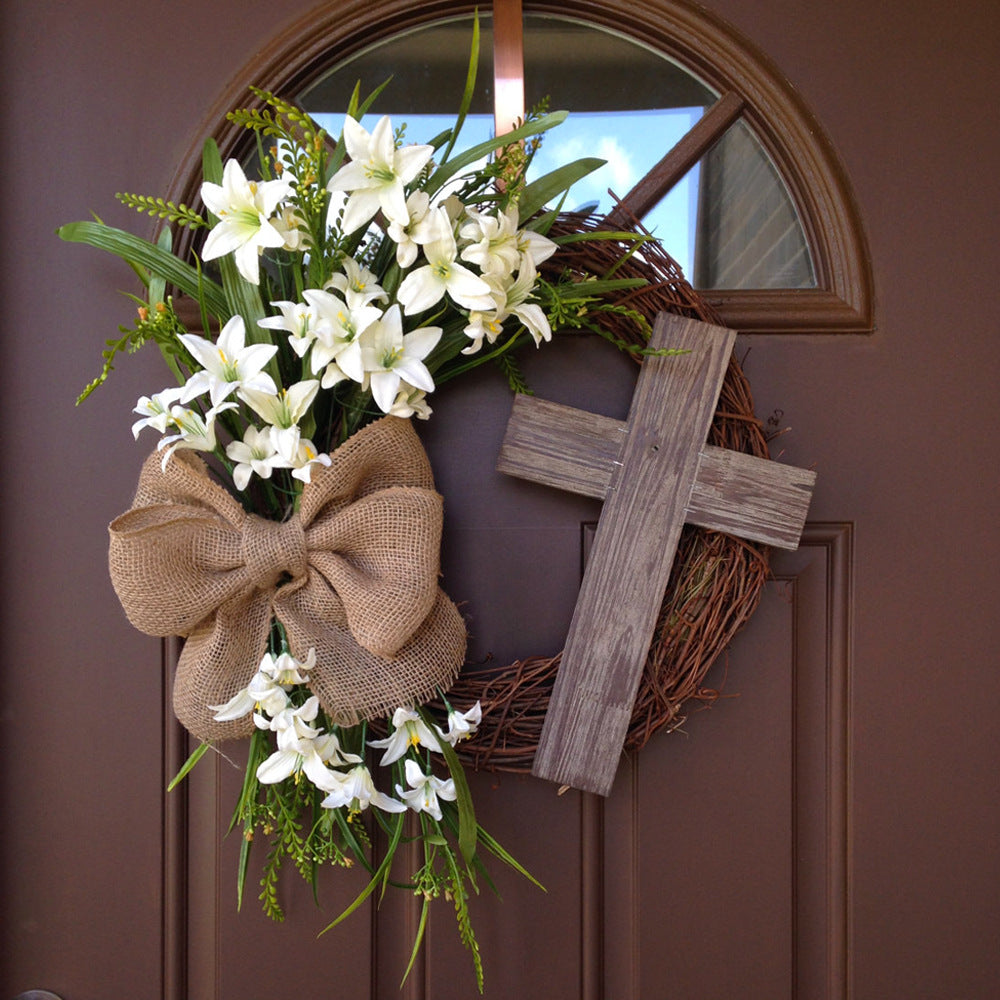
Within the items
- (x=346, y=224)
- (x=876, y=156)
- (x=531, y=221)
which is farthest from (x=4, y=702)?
(x=876, y=156)

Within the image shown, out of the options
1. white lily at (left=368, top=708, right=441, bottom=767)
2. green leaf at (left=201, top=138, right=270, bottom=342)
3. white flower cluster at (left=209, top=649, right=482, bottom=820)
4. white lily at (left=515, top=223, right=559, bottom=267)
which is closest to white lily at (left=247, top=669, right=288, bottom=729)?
white flower cluster at (left=209, top=649, right=482, bottom=820)

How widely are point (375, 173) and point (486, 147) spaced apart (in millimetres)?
130

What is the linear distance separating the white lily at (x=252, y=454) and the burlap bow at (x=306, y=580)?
0.13ft

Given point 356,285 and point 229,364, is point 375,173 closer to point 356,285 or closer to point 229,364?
point 356,285


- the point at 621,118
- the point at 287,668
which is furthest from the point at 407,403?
the point at 621,118

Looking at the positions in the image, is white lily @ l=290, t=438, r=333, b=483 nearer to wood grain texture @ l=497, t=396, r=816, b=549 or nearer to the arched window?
wood grain texture @ l=497, t=396, r=816, b=549

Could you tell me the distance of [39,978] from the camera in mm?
953

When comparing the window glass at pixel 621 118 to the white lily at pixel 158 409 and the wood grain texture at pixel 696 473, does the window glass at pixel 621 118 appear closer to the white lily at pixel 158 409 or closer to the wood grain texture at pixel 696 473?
the wood grain texture at pixel 696 473

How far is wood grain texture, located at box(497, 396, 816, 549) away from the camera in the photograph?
0.86 metres

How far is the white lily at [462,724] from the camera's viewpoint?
0.78 meters

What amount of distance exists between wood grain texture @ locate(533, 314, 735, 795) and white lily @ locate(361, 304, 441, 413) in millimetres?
268

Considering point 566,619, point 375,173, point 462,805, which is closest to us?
point 375,173

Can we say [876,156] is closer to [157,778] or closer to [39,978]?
[157,778]

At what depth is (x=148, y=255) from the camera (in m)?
0.83
